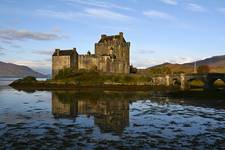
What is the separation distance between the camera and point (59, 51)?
242 ft

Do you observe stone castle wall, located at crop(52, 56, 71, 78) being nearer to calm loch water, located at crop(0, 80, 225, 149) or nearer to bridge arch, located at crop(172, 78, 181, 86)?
bridge arch, located at crop(172, 78, 181, 86)

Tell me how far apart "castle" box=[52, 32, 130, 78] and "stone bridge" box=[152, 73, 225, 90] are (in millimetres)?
10827

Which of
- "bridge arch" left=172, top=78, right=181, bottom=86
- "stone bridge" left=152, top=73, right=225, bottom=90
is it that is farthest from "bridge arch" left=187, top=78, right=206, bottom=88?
"bridge arch" left=172, top=78, right=181, bottom=86

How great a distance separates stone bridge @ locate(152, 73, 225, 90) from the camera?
5900cm

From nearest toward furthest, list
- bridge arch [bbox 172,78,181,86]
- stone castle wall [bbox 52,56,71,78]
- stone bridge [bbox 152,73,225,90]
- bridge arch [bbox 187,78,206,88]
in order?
stone bridge [bbox 152,73,225,90] → bridge arch [bbox 187,78,206,88] → bridge arch [bbox 172,78,181,86] → stone castle wall [bbox 52,56,71,78]

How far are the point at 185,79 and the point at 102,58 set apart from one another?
19270 millimetres

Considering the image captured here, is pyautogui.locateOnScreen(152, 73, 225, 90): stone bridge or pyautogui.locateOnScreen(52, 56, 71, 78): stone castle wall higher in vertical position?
pyautogui.locateOnScreen(52, 56, 71, 78): stone castle wall

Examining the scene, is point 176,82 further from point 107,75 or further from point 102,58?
point 102,58

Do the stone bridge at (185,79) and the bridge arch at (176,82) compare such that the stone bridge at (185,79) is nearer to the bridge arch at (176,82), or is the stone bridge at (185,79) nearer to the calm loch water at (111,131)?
the bridge arch at (176,82)

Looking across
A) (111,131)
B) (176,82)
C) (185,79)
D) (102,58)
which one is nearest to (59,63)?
(102,58)

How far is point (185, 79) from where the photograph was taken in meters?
62.3

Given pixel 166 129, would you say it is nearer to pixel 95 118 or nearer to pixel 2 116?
pixel 95 118

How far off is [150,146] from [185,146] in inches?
59.1

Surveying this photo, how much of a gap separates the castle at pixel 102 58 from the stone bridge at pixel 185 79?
1083 centimetres
